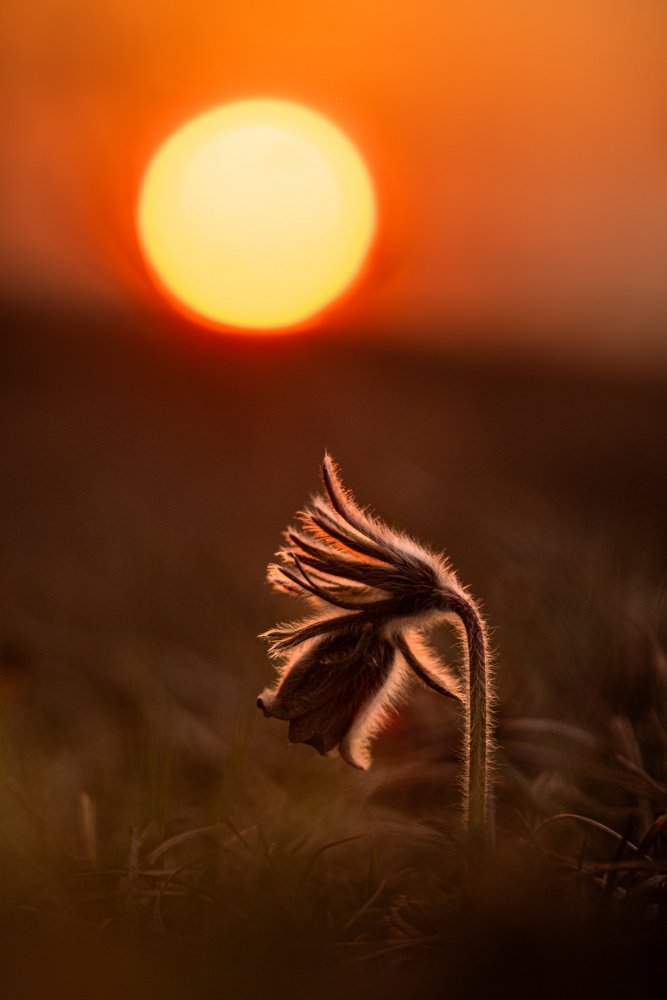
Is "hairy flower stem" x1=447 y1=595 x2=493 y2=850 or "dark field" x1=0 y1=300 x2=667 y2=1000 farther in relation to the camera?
"hairy flower stem" x1=447 y1=595 x2=493 y2=850

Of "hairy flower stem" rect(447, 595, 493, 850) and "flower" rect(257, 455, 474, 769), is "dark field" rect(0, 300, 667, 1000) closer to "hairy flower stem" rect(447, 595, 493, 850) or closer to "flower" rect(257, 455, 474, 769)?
"hairy flower stem" rect(447, 595, 493, 850)

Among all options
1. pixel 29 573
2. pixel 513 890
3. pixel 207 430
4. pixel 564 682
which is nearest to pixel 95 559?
pixel 29 573

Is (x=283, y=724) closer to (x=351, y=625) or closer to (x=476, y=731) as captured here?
Answer: (x=351, y=625)

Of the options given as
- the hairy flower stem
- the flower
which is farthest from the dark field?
the flower

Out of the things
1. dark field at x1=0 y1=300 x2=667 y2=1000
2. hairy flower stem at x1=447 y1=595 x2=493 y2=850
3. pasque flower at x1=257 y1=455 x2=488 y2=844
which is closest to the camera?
dark field at x1=0 y1=300 x2=667 y2=1000

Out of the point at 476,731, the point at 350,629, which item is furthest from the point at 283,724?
the point at 476,731

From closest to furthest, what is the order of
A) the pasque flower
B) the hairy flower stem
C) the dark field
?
the dark field
the hairy flower stem
the pasque flower
